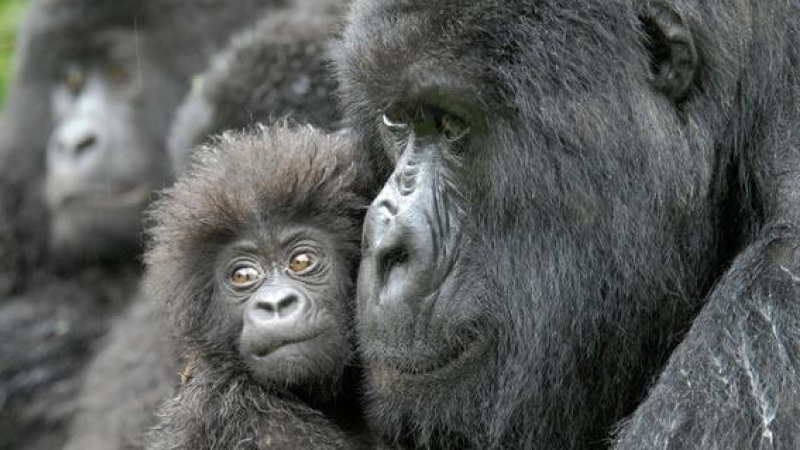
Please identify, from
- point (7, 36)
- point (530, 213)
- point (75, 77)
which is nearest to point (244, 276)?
point (530, 213)

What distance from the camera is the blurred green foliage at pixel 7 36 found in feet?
27.0

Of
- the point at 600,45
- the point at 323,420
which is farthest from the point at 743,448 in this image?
the point at 323,420

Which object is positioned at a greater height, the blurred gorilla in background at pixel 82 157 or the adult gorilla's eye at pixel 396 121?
the adult gorilla's eye at pixel 396 121

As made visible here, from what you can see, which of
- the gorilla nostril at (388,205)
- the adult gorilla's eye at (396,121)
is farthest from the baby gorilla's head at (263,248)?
the gorilla nostril at (388,205)

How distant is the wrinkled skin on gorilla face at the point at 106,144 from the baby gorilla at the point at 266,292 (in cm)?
290

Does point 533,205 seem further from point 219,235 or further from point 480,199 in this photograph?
point 219,235

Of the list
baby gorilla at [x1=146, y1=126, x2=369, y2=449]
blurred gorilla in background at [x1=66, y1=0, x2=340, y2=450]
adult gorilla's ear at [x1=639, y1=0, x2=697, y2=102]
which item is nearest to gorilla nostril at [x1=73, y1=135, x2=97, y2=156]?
blurred gorilla in background at [x1=66, y1=0, x2=340, y2=450]

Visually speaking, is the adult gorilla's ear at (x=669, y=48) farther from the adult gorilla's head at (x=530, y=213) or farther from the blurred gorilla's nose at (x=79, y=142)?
the blurred gorilla's nose at (x=79, y=142)

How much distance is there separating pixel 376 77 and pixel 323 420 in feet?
3.20

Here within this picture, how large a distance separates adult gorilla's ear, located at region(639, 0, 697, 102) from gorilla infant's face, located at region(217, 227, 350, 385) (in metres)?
1.11

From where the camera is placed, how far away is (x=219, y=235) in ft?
12.6

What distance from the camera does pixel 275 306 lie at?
3.59 m

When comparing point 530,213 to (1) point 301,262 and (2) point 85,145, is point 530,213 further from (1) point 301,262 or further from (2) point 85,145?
(2) point 85,145

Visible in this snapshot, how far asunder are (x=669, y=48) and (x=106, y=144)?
14.1 ft
